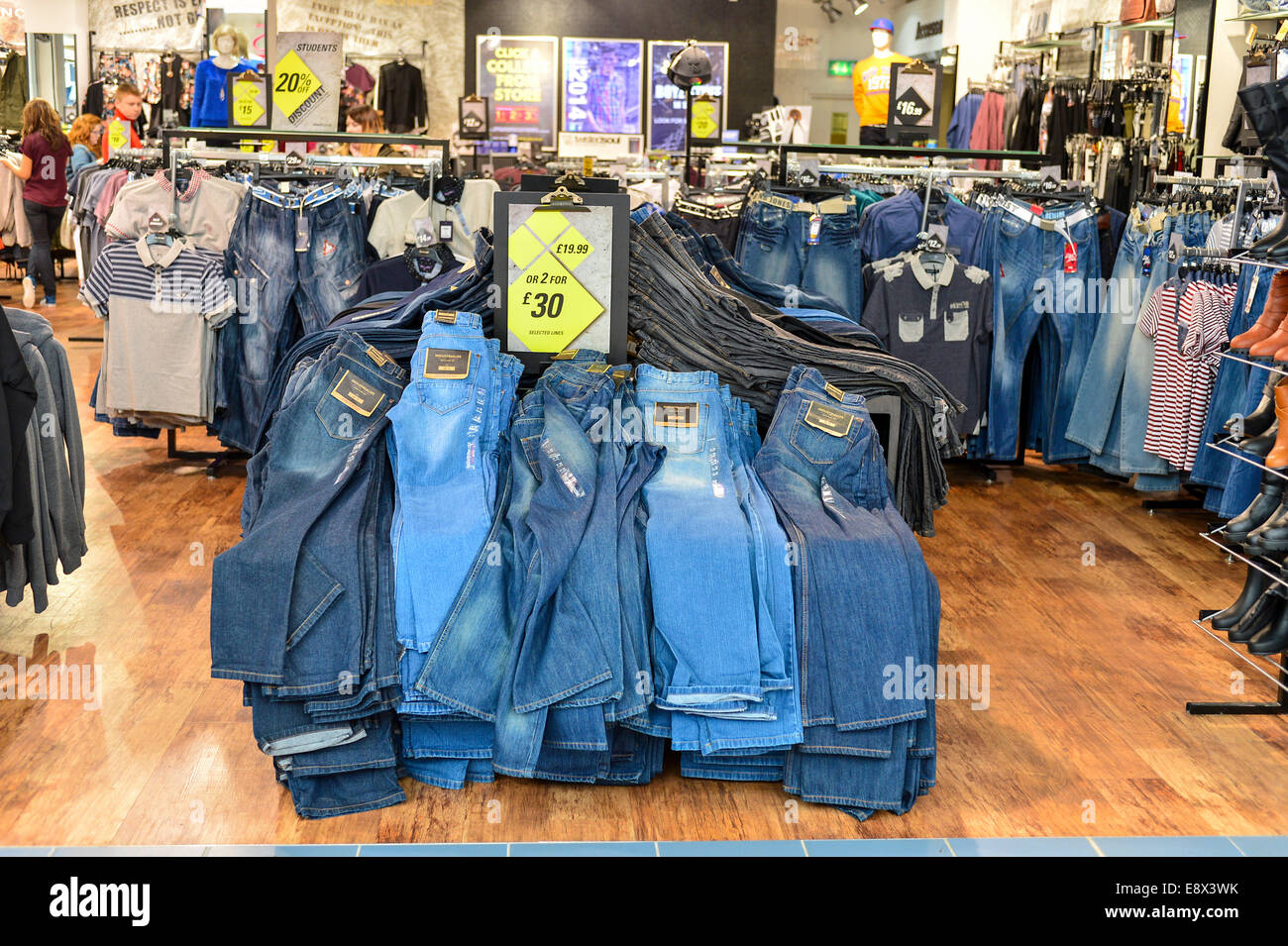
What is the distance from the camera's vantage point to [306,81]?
5953 mm

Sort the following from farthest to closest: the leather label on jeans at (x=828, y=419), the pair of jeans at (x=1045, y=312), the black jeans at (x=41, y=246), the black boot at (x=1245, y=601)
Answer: the black jeans at (x=41, y=246)
the pair of jeans at (x=1045, y=312)
the black boot at (x=1245, y=601)
the leather label on jeans at (x=828, y=419)

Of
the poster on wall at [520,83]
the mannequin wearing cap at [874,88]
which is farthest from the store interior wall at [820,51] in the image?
the mannequin wearing cap at [874,88]

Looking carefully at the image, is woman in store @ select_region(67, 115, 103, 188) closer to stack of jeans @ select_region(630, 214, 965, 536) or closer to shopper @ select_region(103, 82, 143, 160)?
shopper @ select_region(103, 82, 143, 160)

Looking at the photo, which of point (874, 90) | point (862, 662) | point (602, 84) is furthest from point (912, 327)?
point (602, 84)

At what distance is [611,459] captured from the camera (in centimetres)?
296

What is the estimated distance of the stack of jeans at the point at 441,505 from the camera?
2.75 m

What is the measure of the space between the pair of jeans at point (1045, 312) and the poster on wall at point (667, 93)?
30.5ft

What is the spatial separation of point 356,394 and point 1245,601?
244 cm

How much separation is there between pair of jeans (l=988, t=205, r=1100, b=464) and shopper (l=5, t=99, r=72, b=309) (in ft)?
25.5

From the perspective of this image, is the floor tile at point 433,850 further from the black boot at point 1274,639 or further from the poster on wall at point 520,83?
the poster on wall at point 520,83

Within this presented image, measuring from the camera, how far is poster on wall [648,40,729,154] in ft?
47.8

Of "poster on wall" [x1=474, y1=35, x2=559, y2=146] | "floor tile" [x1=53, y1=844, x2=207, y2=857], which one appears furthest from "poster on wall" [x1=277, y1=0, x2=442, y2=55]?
"floor tile" [x1=53, y1=844, x2=207, y2=857]

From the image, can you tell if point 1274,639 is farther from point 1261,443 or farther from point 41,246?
point 41,246
